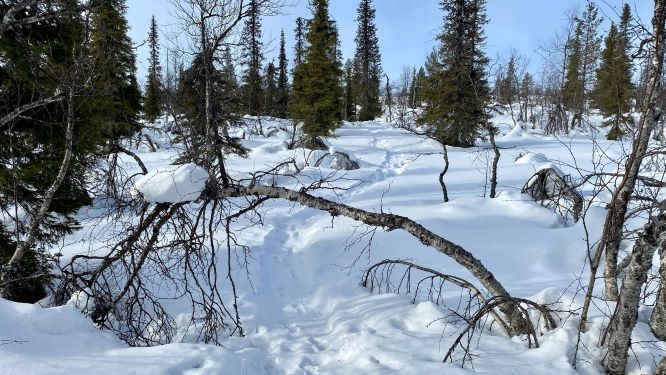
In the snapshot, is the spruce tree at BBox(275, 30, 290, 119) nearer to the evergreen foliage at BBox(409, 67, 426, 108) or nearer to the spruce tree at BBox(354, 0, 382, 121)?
the spruce tree at BBox(354, 0, 382, 121)

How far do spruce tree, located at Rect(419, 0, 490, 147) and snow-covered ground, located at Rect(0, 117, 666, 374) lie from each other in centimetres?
759

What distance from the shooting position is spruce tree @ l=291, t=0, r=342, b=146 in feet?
65.9

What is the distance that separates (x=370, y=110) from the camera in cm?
3769

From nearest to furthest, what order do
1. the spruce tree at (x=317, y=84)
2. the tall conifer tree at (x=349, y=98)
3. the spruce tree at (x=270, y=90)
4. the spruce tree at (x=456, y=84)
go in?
the spruce tree at (x=456, y=84), the spruce tree at (x=317, y=84), the spruce tree at (x=270, y=90), the tall conifer tree at (x=349, y=98)

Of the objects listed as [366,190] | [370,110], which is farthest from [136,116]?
[370,110]

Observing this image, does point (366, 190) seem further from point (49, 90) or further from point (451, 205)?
point (49, 90)

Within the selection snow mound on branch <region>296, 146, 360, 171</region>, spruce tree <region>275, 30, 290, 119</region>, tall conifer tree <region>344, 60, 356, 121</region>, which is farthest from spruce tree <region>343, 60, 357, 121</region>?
snow mound on branch <region>296, 146, 360, 171</region>

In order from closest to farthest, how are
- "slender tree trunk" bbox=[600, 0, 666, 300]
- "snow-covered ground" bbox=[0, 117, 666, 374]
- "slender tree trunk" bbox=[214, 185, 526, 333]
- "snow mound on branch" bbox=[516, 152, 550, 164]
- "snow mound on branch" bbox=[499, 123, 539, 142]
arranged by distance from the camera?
"slender tree trunk" bbox=[600, 0, 666, 300] < "snow-covered ground" bbox=[0, 117, 666, 374] < "slender tree trunk" bbox=[214, 185, 526, 333] < "snow mound on branch" bbox=[516, 152, 550, 164] < "snow mound on branch" bbox=[499, 123, 539, 142]

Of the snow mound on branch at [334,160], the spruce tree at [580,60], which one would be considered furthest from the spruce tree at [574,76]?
the snow mound on branch at [334,160]

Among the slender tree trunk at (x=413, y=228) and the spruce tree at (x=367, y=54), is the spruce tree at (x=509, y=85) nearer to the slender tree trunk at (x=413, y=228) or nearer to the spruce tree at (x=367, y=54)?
the spruce tree at (x=367, y=54)

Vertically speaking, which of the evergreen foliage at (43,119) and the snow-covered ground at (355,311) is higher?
the evergreen foliage at (43,119)

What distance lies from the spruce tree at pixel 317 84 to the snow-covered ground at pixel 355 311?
9.30 meters

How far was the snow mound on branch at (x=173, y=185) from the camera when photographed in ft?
11.5

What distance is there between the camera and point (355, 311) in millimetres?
5047
